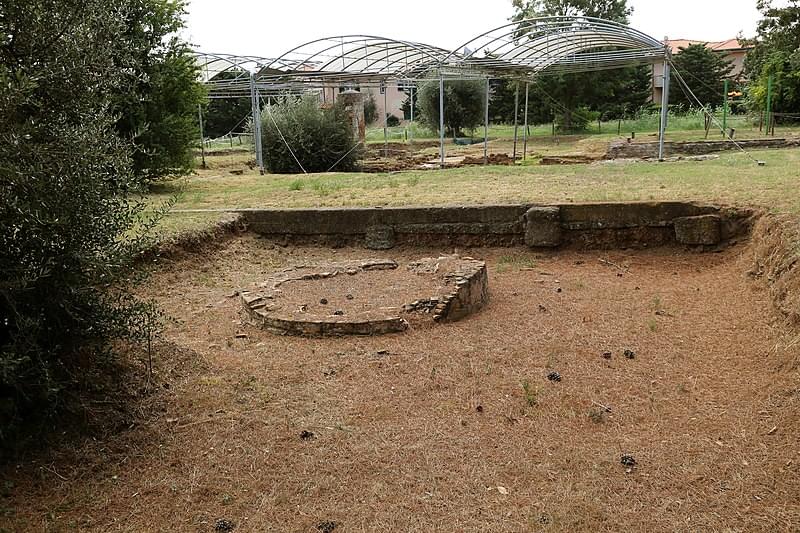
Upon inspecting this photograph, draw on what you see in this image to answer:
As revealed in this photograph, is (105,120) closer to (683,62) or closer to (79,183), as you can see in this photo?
(79,183)

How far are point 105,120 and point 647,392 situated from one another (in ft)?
12.8

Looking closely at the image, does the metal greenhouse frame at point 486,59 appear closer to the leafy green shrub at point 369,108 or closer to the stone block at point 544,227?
the stone block at point 544,227

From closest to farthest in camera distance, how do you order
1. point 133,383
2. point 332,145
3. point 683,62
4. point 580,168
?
1. point 133,383
2. point 580,168
3. point 332,145
4. point 683,62

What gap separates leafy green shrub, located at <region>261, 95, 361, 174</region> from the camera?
1788 centimetres

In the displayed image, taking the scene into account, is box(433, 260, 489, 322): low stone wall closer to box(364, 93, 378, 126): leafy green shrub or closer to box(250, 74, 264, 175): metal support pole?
box(250, 74, 264, 175): metal support pole

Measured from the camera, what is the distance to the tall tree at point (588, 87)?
30297 mm

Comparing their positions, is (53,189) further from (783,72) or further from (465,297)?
(783,72)

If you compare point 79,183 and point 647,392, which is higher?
point 79,183

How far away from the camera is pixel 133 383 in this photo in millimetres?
4379

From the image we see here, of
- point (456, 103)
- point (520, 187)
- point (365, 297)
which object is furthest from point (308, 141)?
point (365, 297)

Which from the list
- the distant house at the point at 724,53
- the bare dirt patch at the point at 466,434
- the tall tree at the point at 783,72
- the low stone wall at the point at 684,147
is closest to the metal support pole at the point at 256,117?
the low stone wall at the point at 684,147

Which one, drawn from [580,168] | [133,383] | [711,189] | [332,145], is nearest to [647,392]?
[133,383]

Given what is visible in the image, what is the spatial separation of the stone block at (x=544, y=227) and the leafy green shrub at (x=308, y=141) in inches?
385

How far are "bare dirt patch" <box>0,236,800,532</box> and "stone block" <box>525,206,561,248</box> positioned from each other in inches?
91.4
